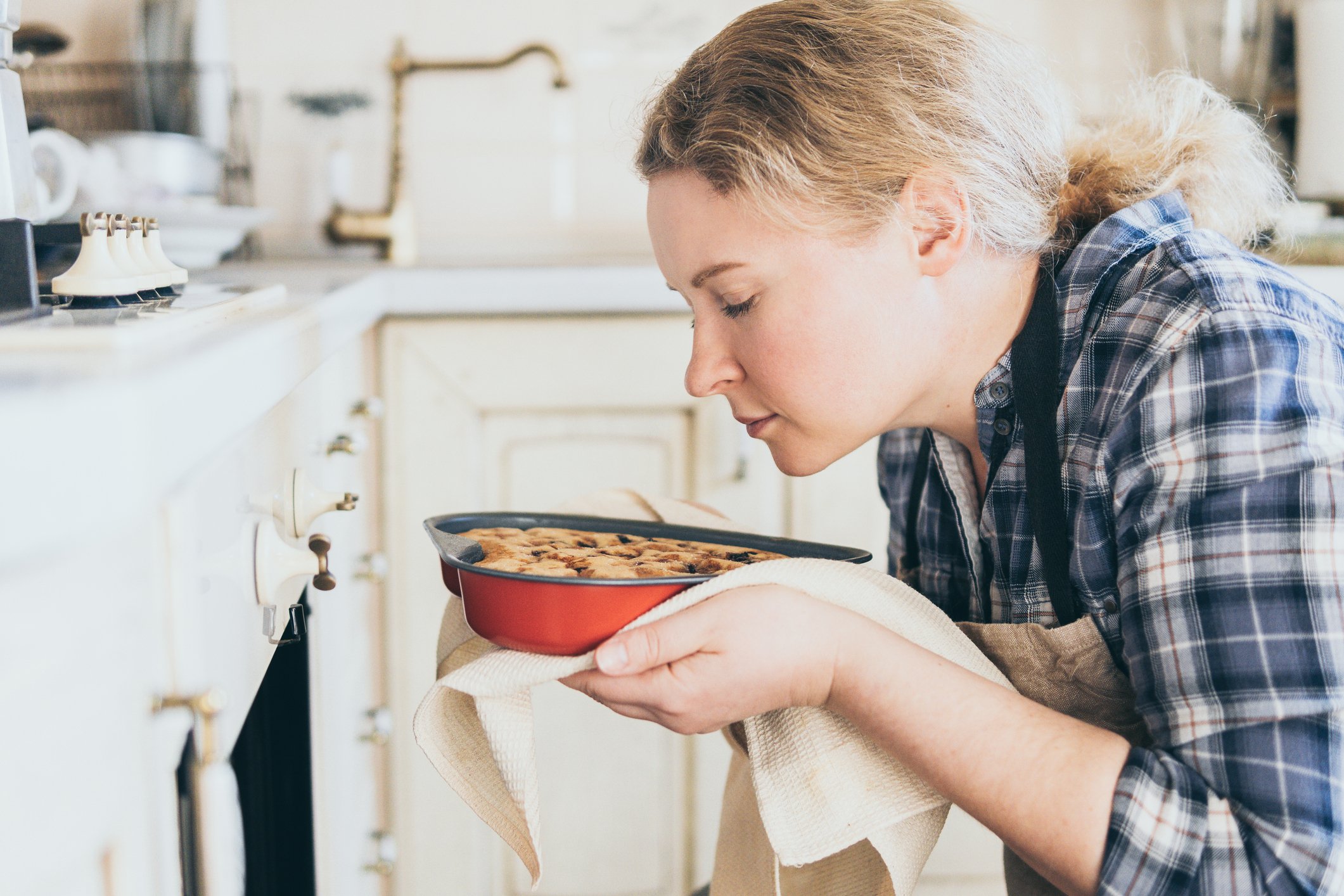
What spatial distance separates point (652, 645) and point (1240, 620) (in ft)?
1.13

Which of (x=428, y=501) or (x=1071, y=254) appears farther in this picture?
(x=428, y=501)

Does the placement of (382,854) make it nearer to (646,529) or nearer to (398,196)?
(646,529)

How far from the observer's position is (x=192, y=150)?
4.94ft

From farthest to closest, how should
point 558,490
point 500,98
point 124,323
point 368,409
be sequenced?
point 500,98
point 558,490
point 368,409
point 124,323

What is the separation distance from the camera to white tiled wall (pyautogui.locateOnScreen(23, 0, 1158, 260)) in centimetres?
186

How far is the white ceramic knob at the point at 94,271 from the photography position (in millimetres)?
555

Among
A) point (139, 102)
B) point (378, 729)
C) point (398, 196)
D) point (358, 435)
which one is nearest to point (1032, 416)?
point (358, 435)

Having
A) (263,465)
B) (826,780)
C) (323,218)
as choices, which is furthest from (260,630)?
(323,218)

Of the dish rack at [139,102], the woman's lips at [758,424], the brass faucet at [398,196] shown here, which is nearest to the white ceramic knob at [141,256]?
the woman's lips at [758,424]

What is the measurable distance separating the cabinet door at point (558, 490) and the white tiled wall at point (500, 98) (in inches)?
22.5

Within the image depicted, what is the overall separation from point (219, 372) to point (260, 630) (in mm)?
202

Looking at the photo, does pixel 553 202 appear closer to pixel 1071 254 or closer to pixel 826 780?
pixel 1071 254

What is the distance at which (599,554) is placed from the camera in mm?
779

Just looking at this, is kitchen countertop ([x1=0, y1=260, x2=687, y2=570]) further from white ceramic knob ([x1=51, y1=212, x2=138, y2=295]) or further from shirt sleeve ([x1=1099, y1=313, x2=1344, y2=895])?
shirt sleeve ([x1=1099, y1=313, x2=1344, y2=895])
